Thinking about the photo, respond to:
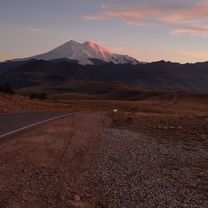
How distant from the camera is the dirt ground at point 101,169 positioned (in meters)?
10.8

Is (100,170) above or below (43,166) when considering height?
below

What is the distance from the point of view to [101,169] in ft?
47.6

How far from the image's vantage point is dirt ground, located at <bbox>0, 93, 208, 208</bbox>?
10.8 meters

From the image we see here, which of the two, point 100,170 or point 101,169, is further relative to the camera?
point 101,169

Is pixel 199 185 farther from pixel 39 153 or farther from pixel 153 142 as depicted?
pixel 153 142

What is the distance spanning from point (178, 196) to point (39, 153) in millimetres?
6130

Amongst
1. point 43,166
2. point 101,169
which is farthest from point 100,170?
point 43,166

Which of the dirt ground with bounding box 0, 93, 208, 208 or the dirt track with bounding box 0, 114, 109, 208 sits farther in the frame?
the dirt ground with bounding box 0, 93, 208, 208

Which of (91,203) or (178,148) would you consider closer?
(91,203)

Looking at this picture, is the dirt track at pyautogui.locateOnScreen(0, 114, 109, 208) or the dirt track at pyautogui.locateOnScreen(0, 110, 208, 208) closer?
the dirt track at pyautogui.locateOnScreen(0, 114, 109, 208)

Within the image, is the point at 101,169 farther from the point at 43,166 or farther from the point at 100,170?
the point at 43,166

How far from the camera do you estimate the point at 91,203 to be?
10.7m

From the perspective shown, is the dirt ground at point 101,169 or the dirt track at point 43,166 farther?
the dirt ground at point 101,169

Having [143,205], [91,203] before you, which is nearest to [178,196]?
[143,205]
